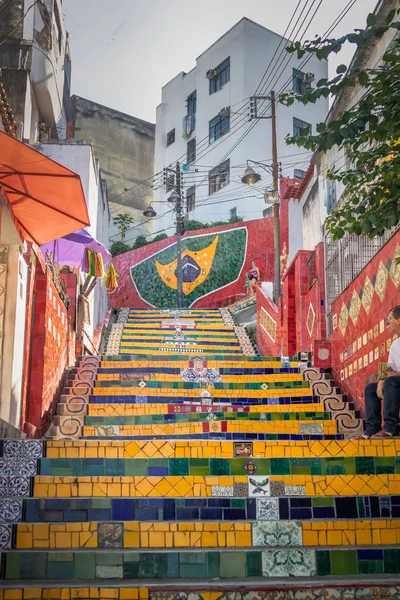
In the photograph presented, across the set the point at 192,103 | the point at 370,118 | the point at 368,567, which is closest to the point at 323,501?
the point at 368,567

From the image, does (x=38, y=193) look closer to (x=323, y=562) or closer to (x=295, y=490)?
(x=295, y=490)

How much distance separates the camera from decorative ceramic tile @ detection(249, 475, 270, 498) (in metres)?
4.61

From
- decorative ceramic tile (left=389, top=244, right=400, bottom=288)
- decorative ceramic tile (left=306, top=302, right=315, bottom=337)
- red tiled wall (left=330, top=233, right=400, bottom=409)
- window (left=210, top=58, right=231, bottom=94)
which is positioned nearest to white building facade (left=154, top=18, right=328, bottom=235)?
window (left=210, top=58, right=231, bottom=94)

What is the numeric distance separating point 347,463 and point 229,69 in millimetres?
30711

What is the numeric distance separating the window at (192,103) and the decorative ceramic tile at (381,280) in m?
29.5

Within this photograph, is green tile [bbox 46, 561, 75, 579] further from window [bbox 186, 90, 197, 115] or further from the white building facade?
window [bbox 186, 90, 197, 115]

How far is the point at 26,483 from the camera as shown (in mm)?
4625

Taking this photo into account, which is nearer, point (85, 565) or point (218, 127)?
point (85, 565)

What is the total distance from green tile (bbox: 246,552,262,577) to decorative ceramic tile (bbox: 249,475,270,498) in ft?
1.99

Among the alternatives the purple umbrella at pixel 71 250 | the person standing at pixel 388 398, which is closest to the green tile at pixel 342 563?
the person standing at pixel 388 398

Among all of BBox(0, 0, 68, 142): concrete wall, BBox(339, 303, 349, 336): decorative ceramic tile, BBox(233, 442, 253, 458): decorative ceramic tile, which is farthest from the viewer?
BBox(0, 0, 68, 142): concrete wall

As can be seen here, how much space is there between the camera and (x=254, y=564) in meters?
4.02

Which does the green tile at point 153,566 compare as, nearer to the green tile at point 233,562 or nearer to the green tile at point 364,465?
the green tile at point 233,562

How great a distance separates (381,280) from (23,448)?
4.34m
